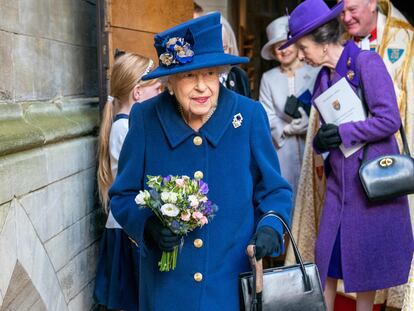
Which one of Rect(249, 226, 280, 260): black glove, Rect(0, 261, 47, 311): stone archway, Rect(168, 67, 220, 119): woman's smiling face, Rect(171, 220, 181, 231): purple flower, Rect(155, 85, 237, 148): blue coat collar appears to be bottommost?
Rect(0, 261, 47, 311): stone archway

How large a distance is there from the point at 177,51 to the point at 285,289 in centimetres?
97

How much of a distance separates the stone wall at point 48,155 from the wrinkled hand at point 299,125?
1.51 m

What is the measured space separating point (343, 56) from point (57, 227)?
179cm

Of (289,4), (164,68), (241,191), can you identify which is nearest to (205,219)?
(241,191)

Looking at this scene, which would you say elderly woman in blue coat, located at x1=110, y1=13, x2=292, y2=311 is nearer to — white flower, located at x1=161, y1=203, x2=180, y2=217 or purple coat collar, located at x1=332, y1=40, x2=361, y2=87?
white flower, located at x1=161, y1=203, x2=180, y2=217

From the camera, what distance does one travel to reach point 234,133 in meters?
2.89

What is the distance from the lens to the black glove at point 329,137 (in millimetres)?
4066

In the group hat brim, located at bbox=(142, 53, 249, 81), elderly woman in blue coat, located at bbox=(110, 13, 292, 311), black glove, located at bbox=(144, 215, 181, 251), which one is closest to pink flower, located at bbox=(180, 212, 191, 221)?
black glove, located at bbox=(144, 215, 181, 251)

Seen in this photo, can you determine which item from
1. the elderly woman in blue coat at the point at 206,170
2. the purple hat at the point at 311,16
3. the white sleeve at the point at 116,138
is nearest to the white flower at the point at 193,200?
the elderly woman in blue coat at the point at 206,170

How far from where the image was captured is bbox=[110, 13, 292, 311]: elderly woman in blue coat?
2826 mm

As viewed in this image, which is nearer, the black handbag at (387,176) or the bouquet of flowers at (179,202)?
the bouquet of flowers at (179,202)

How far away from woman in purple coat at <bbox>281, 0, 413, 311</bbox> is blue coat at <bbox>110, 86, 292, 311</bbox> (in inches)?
49.3

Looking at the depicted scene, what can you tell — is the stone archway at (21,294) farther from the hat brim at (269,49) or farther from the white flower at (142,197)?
the hat brim at (269,49)

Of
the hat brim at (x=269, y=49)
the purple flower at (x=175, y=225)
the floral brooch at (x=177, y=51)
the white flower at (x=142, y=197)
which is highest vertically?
the hat brim at (x=269, y=49)
